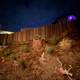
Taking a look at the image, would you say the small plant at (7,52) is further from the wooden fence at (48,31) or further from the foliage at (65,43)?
the foliage at (65,43)

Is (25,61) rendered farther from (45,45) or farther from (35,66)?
(45,45)

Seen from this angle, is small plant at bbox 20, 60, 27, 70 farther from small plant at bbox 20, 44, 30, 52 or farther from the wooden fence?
the wooden fence

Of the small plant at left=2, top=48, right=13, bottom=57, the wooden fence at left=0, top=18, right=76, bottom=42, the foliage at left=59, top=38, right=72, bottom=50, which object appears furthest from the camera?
the small plant at left=2, top=48, right=13, bottom=57

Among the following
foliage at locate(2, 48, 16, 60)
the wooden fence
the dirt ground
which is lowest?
the dirt ground

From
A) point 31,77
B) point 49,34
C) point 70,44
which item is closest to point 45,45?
point 49,34

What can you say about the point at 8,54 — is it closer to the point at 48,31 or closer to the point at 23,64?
the point at 23,64

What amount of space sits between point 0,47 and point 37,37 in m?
2.45

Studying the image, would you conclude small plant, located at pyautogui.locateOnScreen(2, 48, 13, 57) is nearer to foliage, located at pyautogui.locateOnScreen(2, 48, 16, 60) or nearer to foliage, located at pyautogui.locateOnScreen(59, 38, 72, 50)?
foliage, located at pyautogui.locateOnScreen(2, 48, 16, 60)

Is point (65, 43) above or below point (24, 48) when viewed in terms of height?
above

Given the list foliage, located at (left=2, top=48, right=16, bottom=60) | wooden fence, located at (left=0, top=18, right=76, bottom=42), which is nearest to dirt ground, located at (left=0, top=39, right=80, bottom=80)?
foliage, located at (left=2, top=48, right=16, bottom=60)

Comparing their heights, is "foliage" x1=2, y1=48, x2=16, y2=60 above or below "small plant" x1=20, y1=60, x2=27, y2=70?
above

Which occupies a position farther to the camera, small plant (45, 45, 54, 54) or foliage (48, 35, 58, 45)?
foliage (48, 35, 58, 45)

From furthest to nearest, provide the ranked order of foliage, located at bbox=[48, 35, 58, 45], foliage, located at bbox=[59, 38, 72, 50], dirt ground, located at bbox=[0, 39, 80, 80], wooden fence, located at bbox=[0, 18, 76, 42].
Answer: wooden fence, located at bbox=[0, 18, 76, 42] → foliage, located at bbox=[48, 35, 58, 45] → foliage, located at bbox=[59, 38, 72, 50] → dirt ground, located at bbox=[0, 39, 80, 80]

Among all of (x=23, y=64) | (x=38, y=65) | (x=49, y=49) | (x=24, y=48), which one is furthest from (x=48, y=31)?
(x=23, y=64)
